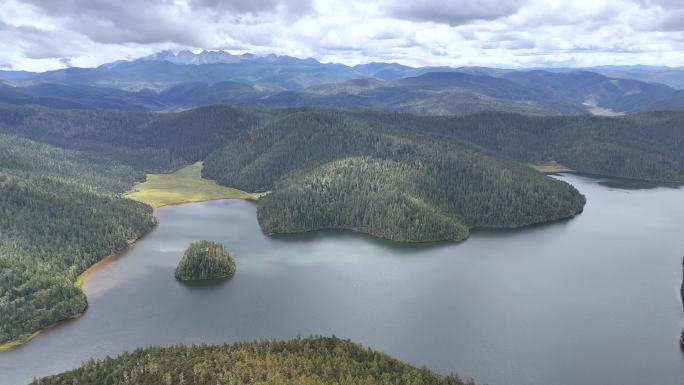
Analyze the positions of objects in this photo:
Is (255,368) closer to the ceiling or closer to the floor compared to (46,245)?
closer to the ceiling

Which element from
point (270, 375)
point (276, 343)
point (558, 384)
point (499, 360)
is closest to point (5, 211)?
point (276, 343)

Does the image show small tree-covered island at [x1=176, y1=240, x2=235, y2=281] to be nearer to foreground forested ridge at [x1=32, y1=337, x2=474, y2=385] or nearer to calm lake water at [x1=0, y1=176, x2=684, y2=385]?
calm lake water at [x1=0, y1=176, x2=684, y2=385]

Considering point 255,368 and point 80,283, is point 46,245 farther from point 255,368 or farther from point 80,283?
point 255,368

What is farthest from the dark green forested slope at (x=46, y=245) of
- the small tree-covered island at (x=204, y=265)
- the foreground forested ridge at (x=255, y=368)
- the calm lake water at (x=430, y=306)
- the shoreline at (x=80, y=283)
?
the foreground forested ridge at (x=255, y=368)

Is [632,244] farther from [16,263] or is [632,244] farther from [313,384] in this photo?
[16,263]

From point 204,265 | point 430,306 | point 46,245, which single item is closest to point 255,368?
point 430,306

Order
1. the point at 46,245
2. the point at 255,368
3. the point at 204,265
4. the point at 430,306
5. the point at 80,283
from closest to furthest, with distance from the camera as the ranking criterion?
the point at 255,368 < the point at 430,306 < the point at 80,283 < the point at 204,265 < the point at 46,245
